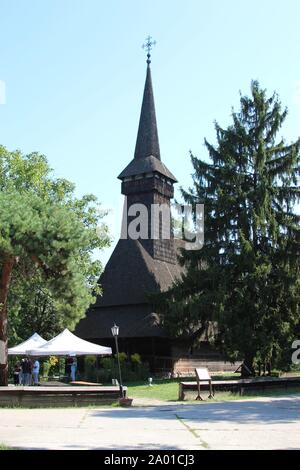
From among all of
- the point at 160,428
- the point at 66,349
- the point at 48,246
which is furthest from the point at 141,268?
the point at 160,428

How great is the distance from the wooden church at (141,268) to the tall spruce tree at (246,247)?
267 centimetres

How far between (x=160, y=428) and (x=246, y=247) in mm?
17472

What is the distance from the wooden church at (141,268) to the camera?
32.9 metres

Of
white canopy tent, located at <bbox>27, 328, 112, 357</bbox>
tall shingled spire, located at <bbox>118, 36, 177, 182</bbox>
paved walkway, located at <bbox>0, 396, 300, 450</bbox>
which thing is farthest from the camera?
tall shingled spire, located at <bbox>118, 36, 177, 182</bbox>

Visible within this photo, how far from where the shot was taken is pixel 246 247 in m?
26.9

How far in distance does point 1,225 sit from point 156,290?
19.0 m

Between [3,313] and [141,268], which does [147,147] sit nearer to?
[141,268]

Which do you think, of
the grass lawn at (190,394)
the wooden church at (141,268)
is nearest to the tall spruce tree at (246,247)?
the wooden church at (141,268)

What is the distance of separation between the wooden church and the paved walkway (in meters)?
17.4

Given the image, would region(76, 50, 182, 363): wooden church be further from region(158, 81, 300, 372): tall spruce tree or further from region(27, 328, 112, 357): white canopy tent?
region(27, 328, 112, 357): white canopy tent

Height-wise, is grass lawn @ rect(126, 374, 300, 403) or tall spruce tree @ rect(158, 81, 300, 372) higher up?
tall spruce tree @ rect(158, 81, 300, 372)

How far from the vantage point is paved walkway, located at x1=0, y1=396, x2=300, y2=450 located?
8156 millimetres

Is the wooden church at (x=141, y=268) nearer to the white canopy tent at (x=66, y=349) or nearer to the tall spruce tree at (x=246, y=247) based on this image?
the tall spruce tree at (x=246, y=247)

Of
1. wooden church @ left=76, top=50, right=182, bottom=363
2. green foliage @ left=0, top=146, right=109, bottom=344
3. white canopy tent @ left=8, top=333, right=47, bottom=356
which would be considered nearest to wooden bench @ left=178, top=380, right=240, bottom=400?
green foliage @ left=0, top=146, right=109, bottom=344
